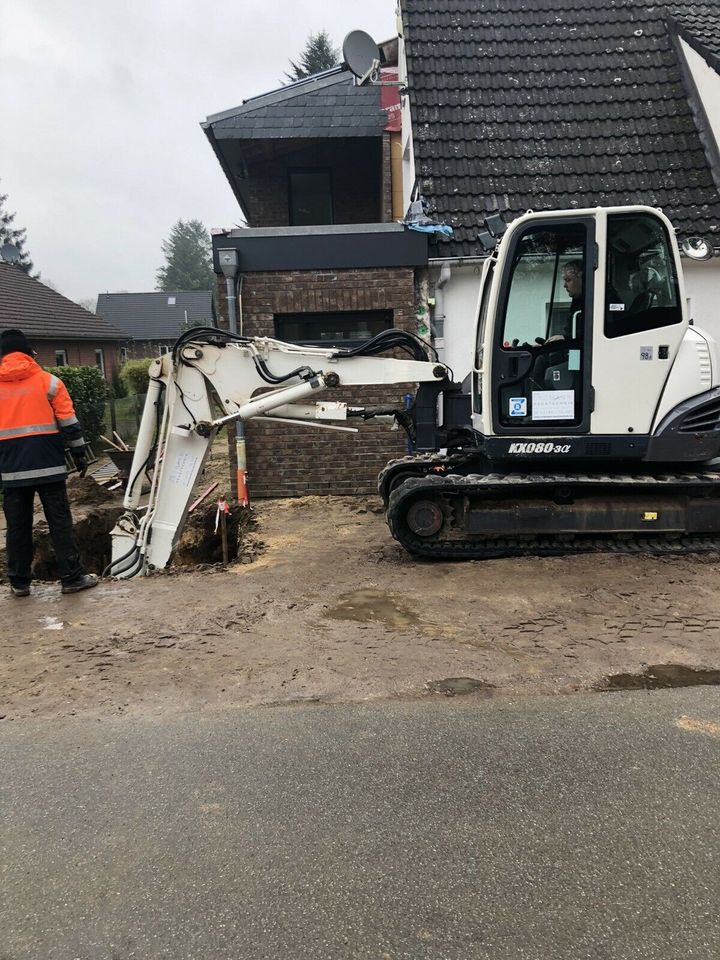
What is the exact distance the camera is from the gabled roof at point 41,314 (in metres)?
23.0

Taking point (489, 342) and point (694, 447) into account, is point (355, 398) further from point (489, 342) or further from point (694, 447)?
point (694, 447)

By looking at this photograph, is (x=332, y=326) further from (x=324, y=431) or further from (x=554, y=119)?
(x=554, y=119)

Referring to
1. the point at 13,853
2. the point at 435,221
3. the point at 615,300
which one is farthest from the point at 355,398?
the point at 13,853

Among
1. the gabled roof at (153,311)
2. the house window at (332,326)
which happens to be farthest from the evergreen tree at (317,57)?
the house window at (332,326)

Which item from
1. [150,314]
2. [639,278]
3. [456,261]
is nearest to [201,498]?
[456,261]

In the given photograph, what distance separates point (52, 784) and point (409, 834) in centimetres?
164

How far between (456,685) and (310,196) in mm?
14164

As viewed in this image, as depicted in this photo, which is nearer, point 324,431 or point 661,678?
point 661,678

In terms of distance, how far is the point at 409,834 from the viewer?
2766 millimetres

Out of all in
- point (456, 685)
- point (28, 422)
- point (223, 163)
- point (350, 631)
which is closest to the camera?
point (456, 685)

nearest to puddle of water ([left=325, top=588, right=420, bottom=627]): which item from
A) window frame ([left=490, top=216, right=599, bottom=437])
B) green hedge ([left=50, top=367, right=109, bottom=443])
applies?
window frame ([left=490, top=216, right=599, bottom=437])

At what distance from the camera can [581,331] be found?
230 inches

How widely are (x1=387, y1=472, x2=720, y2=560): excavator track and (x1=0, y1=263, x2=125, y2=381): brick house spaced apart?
64.1 feet

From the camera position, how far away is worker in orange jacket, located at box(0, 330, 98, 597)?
18.8 ft
